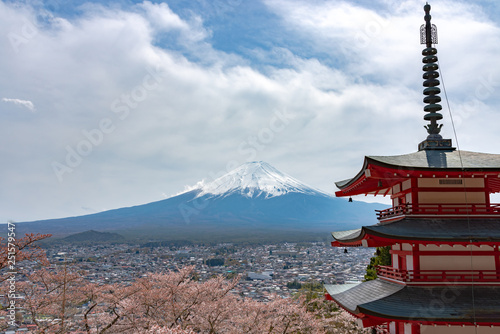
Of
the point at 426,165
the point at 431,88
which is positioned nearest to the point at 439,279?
the point at 426,165

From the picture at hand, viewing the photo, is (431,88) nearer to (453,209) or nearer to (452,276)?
(453,209)

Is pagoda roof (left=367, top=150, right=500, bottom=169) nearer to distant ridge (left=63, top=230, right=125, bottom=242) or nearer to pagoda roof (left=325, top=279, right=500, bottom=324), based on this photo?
pagoda roof (left=325, top=279, right=500, bottom=324)

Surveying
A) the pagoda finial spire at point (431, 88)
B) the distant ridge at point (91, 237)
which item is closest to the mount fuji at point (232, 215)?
the distant ridge at point (91, 237)

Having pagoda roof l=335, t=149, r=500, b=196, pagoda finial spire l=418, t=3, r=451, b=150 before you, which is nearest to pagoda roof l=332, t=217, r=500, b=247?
pagoda roof l=335, t=149, r=500, b=196

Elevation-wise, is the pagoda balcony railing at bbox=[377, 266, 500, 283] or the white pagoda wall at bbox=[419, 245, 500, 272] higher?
the white pagoda wall at bbox=[419, 245, 500, 272]

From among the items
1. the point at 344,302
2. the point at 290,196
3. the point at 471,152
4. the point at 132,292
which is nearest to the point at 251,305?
the point at 132,292

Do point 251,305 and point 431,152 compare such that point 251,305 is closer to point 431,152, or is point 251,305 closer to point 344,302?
point 344,302
